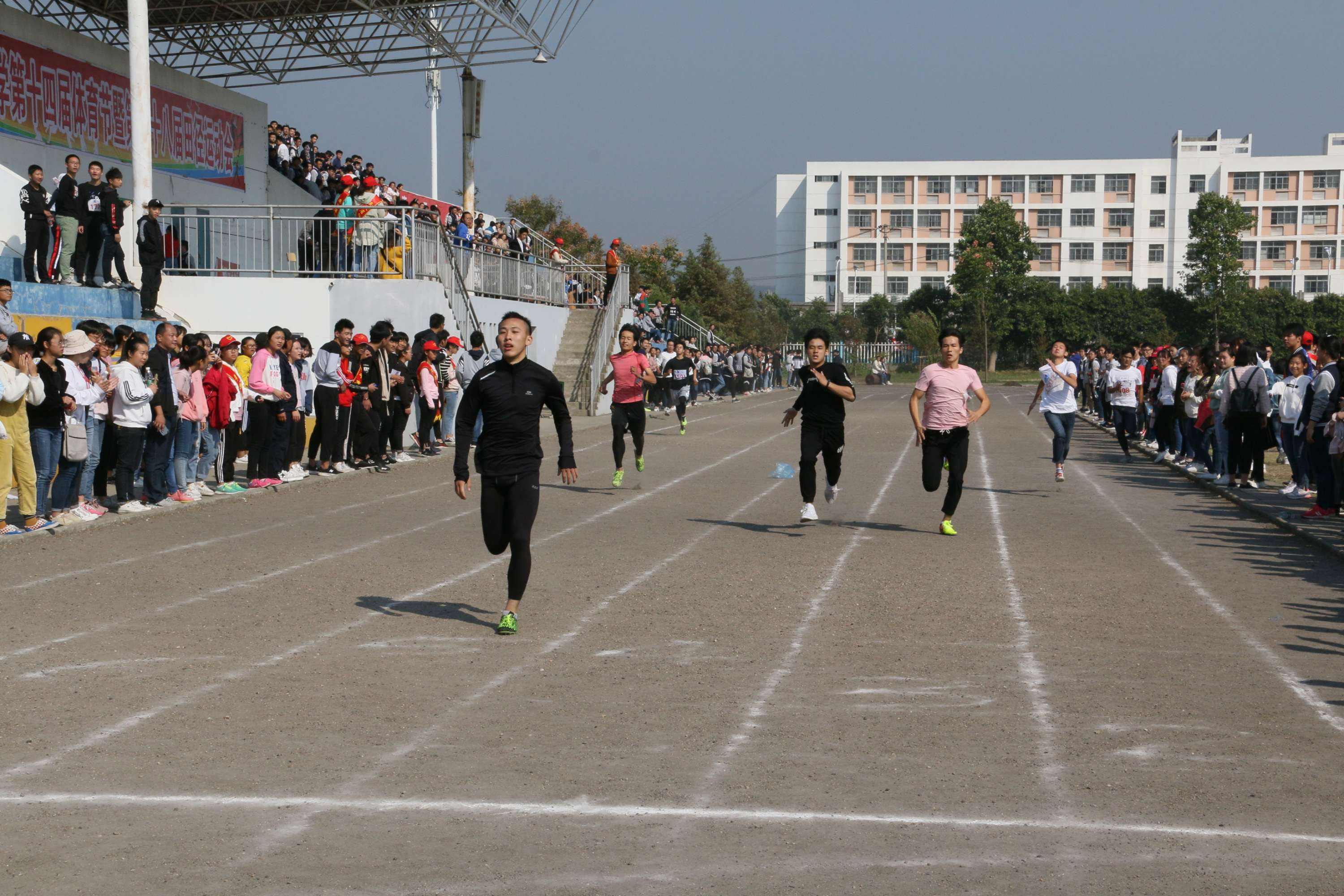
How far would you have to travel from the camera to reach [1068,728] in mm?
6109

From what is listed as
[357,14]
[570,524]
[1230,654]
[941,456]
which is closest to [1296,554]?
[941,456]

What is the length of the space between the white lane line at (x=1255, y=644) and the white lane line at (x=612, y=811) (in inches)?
70.3

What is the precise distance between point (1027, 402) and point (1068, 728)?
43877mm

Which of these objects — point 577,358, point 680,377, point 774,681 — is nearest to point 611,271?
point 577,358

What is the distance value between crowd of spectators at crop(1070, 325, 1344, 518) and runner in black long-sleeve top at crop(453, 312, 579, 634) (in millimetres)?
8222

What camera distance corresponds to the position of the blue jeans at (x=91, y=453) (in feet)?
43.5

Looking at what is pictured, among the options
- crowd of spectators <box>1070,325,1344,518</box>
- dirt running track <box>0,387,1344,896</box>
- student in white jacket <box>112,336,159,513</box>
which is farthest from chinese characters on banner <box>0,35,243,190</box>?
crowd of spectators <box>1070,325,1344,518</box>

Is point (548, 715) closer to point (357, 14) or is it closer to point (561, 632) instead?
point (561, 632)

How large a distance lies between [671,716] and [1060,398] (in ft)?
43.2

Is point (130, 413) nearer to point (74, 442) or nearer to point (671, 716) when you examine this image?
point (74, 442)

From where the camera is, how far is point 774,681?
703 centimetres

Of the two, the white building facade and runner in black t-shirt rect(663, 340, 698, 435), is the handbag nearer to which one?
runner in black t-shirt rect(663, 340, 698, 435)

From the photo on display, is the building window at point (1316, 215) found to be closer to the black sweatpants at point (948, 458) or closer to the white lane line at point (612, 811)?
the black sweatpants at point (948, 458)

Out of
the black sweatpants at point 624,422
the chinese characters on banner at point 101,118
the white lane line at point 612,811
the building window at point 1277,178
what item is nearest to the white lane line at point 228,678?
the white lane line at point 612,811
